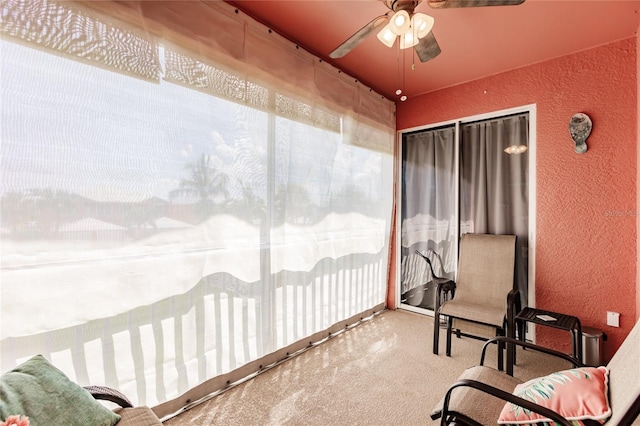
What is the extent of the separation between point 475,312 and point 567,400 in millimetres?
1487

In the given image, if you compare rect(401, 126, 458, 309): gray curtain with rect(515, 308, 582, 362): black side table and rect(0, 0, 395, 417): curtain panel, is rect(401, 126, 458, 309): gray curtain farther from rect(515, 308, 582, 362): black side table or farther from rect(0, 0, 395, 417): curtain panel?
rect(0, 0, 395, 417): curtain panel

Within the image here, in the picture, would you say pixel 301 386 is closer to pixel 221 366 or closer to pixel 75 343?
pixel 221 366

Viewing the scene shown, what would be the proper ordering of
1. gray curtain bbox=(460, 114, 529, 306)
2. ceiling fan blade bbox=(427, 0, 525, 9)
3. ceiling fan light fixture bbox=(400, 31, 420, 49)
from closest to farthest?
ceiling fan blade bbox=(427, 0, 525, 9) < ceiling fan light fixture bbox=(400, 31, 420, 49) < gray curtain bbox=(460, 114, 529, 306)

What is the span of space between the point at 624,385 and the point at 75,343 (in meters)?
2.31

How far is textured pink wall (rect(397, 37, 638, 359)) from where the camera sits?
8.04 ft

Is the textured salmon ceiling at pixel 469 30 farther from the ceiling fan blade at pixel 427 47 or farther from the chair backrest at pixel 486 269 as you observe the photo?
the chair backrest at pixel 486 269

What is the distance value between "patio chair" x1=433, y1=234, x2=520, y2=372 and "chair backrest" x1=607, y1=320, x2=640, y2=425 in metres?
1.19

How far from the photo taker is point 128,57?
1.63 metres

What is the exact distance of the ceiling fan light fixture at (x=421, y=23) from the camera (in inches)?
64.7

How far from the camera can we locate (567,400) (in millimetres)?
1100

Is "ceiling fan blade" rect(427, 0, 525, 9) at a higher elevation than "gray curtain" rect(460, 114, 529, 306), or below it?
higher

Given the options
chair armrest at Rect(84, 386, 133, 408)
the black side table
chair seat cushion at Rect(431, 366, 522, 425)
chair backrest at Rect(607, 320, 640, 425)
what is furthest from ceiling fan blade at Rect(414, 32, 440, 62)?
chair armrest at Rect(84, 386, 133, 408)

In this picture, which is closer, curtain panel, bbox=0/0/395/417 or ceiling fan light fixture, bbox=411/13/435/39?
curtain panel, bbox=0/0/395/417

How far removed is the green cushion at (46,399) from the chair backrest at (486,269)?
286 cm
